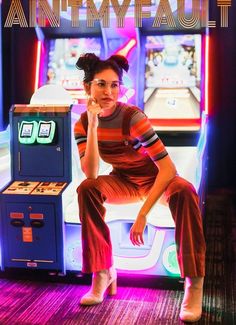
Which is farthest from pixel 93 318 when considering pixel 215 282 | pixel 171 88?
pixel 171 88

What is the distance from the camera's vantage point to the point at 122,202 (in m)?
2.81

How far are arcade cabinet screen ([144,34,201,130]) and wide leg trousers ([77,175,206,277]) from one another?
2.13 m

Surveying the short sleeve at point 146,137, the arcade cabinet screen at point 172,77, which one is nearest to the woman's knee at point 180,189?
the short sleeve at point 146,137

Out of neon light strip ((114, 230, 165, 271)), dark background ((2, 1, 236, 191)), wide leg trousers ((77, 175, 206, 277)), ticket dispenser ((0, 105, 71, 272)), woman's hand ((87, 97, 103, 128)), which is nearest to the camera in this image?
wide leg trousers ((77, 175, 206, 277))

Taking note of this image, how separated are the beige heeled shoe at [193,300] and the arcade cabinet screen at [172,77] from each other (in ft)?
8.06

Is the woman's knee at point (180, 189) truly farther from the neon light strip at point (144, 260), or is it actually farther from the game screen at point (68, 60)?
the game screen at point (68, 60)

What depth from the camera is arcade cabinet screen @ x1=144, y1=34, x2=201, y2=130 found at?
4812 millimetres

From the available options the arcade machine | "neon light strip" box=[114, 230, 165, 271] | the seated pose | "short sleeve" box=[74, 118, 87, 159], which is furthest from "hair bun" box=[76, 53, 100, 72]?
"neon light strip" box=[114, 230, 165, 271]

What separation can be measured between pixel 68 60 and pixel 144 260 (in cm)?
271

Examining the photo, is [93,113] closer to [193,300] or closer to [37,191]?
[37,191]

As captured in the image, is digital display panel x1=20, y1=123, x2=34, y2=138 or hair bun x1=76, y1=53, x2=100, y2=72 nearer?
hair bun x1=76, y1=53, x2=100, y2=72

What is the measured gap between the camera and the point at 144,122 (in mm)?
2643

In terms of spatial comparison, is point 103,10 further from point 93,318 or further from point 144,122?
point 93,318

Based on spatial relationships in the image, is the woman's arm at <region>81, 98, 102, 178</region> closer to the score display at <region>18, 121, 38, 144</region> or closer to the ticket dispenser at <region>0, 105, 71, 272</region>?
the ticket dispenser at <region>0, 105, 71, 272</region>
